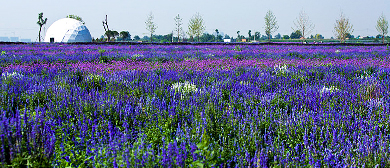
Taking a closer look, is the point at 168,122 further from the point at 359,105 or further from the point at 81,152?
the point at 359,105

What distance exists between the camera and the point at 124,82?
18.1 ft

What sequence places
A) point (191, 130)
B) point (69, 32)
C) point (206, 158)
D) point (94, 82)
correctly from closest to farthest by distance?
point (206, 158) → point (191, 130) → point (94, 82) → point (69, 32)

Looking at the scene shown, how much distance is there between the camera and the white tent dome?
224 ft

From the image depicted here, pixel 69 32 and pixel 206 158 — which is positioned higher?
pixel 69 32

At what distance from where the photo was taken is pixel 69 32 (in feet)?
225

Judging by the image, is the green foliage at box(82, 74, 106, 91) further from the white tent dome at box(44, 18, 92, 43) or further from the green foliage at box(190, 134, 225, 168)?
the white tent dome at box(44, 18, 92, 43)

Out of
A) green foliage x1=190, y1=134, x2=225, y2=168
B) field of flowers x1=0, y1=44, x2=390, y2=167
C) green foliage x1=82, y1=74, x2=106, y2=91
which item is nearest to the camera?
green foliage x1=190, y1=134, x2=225, y2=168

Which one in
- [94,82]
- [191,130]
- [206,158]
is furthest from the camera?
[94,82]

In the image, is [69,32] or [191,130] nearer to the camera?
[191,130]

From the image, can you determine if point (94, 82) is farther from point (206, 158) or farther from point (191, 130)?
point (206, 158)

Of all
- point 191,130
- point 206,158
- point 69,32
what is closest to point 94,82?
point 191,130

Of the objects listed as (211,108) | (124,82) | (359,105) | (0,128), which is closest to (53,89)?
(124,82)

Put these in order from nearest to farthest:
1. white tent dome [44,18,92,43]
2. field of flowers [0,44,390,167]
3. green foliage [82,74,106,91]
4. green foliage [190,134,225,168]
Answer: green foliage [190,134,225,168] < field of flowers [0,44,390,167] < green foliage [82,74,106,91] < white tent dome [44,18,92,43]

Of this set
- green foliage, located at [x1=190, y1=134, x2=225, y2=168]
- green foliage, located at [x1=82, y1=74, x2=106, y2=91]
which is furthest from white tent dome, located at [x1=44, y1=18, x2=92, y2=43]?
green foliage, located at [x1=190, y1=134, x2=225, y2=168]
